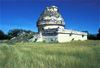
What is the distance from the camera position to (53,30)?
16.2 m

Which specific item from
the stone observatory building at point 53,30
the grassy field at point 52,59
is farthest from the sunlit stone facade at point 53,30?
the grassy field at point 52,59

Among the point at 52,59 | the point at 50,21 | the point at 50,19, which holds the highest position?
the point at 50,19

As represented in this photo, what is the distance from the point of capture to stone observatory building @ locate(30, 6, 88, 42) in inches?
637

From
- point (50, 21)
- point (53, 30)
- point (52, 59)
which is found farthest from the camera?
point (50, 21)

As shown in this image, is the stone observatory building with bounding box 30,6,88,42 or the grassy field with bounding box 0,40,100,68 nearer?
the grassy field with bounding box 0,40,100,68

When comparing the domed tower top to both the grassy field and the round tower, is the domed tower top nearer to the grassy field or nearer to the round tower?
the round tower

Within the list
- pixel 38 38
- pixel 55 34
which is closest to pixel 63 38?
pixel 55 34

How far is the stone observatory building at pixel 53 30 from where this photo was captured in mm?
16186

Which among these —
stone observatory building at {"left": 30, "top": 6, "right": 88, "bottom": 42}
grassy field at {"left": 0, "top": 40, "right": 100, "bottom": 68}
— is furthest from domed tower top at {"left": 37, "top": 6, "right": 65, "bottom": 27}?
grassy field at {"left": 0, "top": 40, "right": 100, "bottom": 68}

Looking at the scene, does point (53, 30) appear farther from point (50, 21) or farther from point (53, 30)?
point (50, 21)

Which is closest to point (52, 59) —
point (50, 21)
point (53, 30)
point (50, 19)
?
point (53, 30)

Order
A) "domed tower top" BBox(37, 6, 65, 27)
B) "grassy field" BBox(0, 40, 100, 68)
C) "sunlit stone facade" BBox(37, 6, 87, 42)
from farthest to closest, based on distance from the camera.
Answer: "domed tower top" BBox(37, 6, 65, 27) → "sunlit stone facade" BBox(37, 6, 87, 42) → "grassy field" BBox(0, 40, 100, 68)

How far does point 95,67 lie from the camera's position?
7.91 ft

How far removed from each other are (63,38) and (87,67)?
48.2 feet
